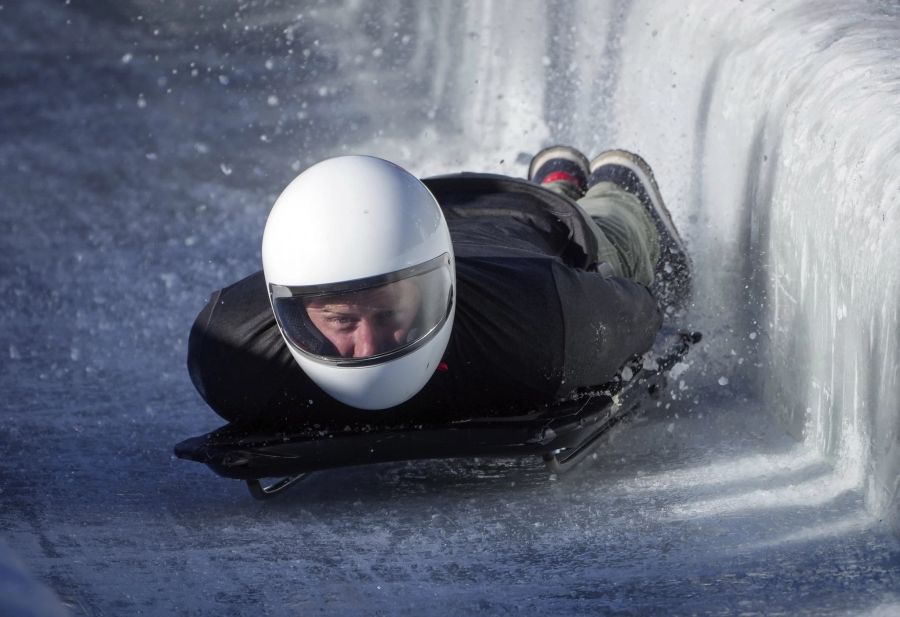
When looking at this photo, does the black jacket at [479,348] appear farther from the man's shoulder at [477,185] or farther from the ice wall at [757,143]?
the man's shoulder at [477,185]

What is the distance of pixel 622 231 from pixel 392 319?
1.14 metres

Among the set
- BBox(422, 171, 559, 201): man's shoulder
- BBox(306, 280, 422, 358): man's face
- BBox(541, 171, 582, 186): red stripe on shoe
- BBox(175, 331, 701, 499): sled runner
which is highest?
BBox(422, 171, 559, 201): man's shoulder

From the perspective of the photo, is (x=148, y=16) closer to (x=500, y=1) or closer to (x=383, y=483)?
(x=500, y=1)

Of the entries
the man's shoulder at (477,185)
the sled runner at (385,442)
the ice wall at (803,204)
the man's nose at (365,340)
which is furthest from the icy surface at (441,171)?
the man's shoulder at (477,185)

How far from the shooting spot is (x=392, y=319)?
177cm

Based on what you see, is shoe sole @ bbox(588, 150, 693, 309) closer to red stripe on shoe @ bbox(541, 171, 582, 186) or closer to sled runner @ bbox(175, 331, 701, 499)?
red stripe on shoe @ bbox(541, 171, 582, 186)

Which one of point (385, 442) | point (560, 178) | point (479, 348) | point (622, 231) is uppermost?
point (560, 178)

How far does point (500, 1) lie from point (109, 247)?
1.97 m

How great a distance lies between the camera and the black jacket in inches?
74.4

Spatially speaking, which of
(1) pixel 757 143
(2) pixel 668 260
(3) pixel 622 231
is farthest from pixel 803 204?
(2) pixel 668 260

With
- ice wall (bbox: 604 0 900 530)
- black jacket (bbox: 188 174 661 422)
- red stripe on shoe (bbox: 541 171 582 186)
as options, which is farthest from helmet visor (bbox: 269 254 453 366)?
red stripe on shoe (bbox: 541 171 582 186)

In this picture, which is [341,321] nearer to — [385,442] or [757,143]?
[385,442]

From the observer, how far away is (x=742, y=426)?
2295mm

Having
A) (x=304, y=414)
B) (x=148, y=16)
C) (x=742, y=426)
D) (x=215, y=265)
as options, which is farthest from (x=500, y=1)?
(x=304, y=414)
